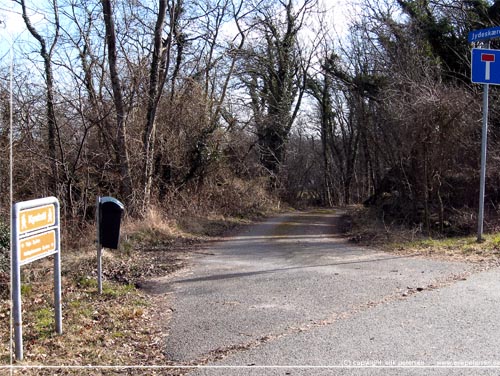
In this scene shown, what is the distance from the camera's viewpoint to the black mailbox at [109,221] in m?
6.91

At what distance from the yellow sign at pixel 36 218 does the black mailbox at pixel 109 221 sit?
1856mm

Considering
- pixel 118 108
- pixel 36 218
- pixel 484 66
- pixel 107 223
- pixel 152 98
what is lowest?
pixel 107 223

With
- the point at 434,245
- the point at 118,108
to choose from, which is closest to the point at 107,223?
the point at 434,245

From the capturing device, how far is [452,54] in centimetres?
1898

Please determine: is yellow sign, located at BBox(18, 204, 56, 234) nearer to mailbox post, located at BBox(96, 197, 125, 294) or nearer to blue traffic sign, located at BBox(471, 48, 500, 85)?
mailbox post, located at BBox(96, 197, 125, 294)

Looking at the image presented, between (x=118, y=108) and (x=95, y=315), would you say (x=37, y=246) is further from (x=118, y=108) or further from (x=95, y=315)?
(x=118, y=108)

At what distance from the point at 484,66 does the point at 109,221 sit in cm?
773

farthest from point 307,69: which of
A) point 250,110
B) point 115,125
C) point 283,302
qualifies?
point 283,302

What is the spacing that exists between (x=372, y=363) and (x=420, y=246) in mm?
6398

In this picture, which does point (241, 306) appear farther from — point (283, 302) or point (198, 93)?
point (198, 93)

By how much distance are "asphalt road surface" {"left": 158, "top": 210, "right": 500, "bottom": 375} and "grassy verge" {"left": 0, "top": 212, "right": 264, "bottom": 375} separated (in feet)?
1.03

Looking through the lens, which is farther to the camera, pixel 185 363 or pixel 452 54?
pixel 452 54

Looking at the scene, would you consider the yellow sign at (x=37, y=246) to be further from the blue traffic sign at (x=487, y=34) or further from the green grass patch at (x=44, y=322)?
the blue traffic sign at (x=487, y=34)

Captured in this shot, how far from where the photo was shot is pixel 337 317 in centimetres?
557
